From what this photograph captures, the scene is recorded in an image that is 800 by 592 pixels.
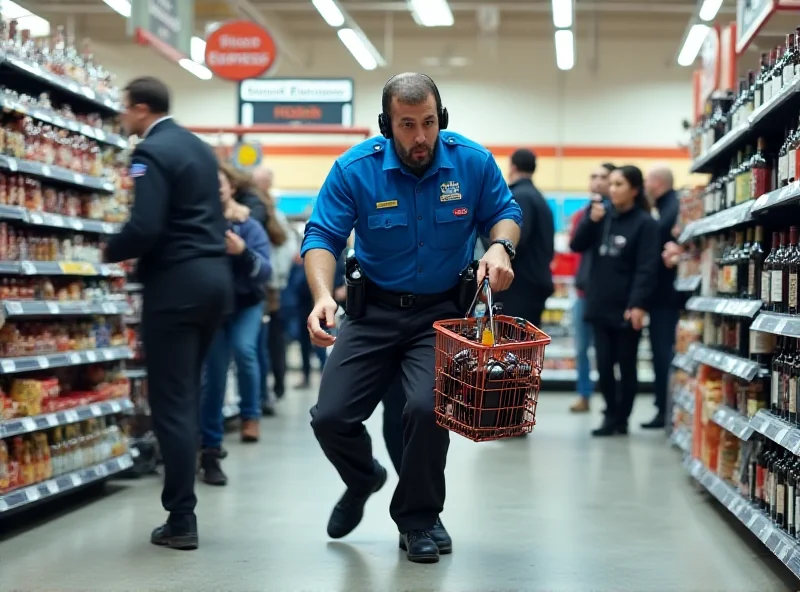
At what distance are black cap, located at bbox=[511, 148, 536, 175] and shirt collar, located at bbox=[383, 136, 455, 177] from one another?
143 inches

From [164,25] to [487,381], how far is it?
6.27m

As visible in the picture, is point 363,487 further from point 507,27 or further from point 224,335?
point 507,27

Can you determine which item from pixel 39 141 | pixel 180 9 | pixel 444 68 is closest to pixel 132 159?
pixel 39 141

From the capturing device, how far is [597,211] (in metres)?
7.54

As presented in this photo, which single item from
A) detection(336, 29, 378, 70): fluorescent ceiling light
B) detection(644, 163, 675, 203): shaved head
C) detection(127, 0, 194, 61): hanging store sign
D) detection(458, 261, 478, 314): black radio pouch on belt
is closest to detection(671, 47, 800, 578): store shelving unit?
detection(458, 261, 478, 314): black radio pouch on belt

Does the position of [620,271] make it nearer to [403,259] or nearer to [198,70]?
[403,259]

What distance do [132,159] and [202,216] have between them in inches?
12.8

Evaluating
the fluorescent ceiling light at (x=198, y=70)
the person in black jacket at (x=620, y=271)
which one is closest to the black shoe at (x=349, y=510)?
the person in black jacket at (x=620, y=271)

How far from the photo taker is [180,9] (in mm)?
8992

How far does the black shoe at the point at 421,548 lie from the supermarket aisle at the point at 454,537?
3cm

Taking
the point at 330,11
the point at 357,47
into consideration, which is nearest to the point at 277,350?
the point at 330,11

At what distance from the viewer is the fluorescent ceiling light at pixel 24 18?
4.49m

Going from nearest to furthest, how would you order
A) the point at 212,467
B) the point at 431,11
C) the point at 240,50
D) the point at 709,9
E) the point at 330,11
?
the point at 212,467 < the point at 240,50 < the point at 709,9 < the point at 431,11 < the point at 330,11

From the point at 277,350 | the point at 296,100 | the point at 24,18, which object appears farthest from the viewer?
the point at 296,100
